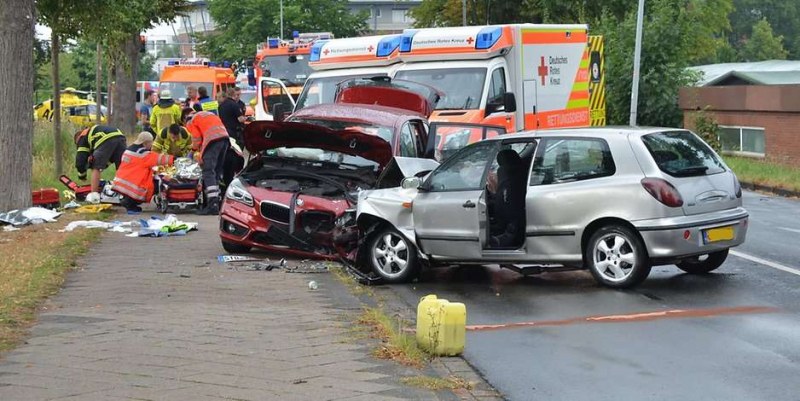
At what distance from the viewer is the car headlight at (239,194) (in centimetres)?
1304

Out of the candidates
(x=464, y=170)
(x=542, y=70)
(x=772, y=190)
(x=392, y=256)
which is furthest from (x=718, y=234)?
(x=772, y=190)

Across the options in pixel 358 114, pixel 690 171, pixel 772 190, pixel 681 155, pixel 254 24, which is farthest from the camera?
pixel 254 24

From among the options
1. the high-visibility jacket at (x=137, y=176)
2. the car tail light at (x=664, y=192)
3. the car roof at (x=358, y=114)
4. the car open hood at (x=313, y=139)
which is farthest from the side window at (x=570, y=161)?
the high-visibility jacket at (x=137, y=176)

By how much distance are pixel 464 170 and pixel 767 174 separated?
16183 mm

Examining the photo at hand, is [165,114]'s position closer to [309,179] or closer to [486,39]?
[486,39]

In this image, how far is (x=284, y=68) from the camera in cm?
3025

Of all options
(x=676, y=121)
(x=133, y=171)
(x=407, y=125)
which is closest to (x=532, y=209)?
(x=407, y=125)

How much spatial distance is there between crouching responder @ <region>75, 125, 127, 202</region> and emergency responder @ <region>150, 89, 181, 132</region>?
1904 millimetres

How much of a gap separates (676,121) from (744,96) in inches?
253

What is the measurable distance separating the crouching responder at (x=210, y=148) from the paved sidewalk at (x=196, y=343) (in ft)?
16.3

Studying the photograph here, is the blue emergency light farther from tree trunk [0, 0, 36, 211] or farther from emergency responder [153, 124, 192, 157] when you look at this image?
tree trunk [0, 0, 36, 211]

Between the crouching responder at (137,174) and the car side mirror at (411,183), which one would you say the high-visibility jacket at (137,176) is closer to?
the crouching responder at (137,174)

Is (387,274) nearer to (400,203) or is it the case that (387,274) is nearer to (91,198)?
(400,203)

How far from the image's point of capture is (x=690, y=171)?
1101 centimetres
